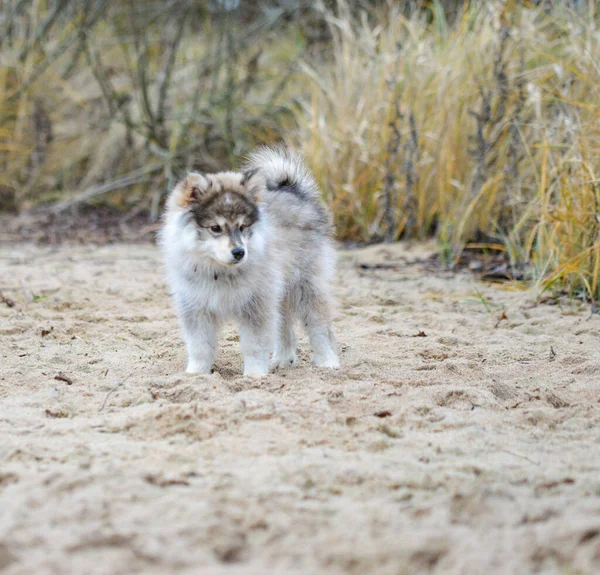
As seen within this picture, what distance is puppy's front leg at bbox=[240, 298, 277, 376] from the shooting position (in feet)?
13.5

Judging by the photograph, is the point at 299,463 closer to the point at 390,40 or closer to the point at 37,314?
the point at 37,314

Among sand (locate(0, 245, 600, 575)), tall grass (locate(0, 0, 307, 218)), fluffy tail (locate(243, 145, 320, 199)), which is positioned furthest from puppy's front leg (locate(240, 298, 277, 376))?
tall grass (locate(0, 0, 307, 218))

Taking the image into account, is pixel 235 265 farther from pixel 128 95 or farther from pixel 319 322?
pixel 128 95

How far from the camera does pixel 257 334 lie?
416 cm

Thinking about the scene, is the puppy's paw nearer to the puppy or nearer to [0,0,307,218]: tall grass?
the puppy

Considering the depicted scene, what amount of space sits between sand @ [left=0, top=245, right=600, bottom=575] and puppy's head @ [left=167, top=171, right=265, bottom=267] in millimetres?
644

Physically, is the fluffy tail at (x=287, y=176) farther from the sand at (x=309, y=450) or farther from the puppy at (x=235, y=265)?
the sand at (x=309, y=450)

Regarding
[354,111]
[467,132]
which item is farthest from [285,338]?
[354,111]

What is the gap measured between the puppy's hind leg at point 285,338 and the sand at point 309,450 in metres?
0.27

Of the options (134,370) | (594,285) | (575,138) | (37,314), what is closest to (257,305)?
(134,370)

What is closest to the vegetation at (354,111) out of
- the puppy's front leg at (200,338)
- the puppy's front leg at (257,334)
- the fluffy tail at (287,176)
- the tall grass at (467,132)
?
the tall grass at (467,132)

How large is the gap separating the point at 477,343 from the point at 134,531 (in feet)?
9.60

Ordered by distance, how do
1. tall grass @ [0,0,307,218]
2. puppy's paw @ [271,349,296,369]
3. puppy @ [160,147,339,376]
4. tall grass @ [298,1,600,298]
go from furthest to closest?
tall grass @ [0,0,307,218], tall grass @ [298,1,600,298], puppy's paw @ [271,349,296,369], puppy @ [160,147,339,376]

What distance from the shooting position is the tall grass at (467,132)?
591cm
